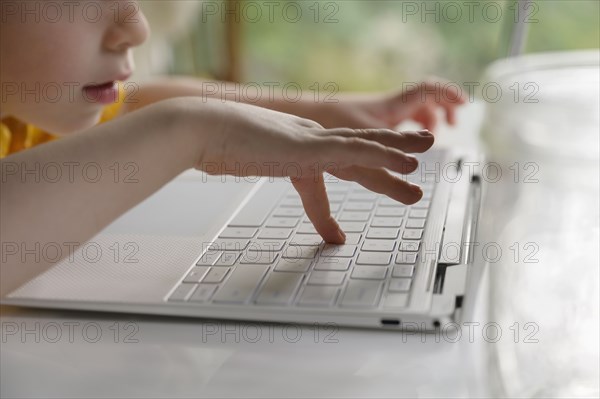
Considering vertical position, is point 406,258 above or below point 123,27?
below

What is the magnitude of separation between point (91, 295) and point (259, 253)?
94mm

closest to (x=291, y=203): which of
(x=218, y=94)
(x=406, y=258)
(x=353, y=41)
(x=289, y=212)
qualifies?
(x=289, y=212)

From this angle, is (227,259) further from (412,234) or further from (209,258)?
(412,234)

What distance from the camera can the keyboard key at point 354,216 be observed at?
47cm

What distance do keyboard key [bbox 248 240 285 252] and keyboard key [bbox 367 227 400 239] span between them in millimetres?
53

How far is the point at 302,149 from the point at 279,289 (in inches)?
2.8

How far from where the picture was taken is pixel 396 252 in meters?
0.42

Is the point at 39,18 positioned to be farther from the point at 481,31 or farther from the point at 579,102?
the point at 481,31

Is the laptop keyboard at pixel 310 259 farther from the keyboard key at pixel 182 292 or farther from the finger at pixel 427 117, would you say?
the finger at pixel 427 117

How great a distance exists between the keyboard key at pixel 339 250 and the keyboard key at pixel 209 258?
6 centimetres

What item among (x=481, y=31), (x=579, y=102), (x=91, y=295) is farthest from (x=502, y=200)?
(x=481, y=31)

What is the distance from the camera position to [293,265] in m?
0.40

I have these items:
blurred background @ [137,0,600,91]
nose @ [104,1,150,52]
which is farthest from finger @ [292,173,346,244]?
blurred background @ [137,0,600,91]

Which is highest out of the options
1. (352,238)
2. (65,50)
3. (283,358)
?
(65,50)
